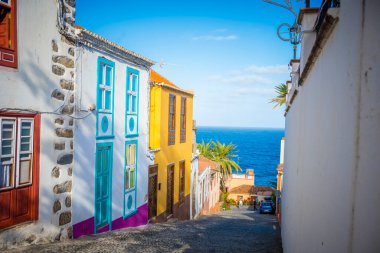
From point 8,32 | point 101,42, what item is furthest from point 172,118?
point 8,32

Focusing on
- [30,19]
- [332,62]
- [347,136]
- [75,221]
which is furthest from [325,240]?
[75,221]

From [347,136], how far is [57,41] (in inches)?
287

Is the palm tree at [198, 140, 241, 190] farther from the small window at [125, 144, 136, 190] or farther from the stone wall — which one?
the stone wall

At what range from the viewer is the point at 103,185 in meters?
9.98

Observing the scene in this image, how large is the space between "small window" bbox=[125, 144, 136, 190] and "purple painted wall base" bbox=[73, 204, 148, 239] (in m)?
1.20

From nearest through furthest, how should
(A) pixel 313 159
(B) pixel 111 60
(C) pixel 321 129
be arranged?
(C) pixel 321 129 → (A) pixel 313 159 → (B) pixel 111 60

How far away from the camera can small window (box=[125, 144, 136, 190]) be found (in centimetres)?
1150

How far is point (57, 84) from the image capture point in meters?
7.61

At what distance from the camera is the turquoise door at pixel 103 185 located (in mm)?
9578

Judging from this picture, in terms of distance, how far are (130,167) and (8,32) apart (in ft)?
21.6

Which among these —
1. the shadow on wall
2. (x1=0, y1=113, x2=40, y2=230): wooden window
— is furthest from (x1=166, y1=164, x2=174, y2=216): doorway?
(x1=0, y1=113, x2=40, y2=230): wooden window

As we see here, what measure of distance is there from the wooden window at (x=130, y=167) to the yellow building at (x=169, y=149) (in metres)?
1.70

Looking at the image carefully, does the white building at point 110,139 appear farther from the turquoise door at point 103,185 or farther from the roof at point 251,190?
the roof at point 251,190

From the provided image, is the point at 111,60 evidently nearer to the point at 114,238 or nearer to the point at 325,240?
the point at 114,238
